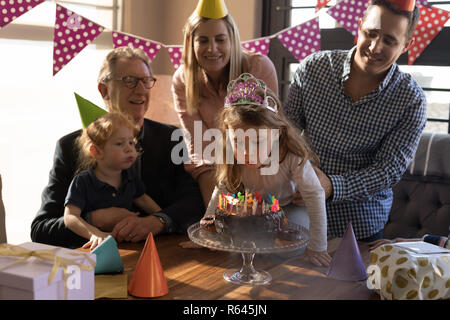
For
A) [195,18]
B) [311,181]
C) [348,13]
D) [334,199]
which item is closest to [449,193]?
[334,199]

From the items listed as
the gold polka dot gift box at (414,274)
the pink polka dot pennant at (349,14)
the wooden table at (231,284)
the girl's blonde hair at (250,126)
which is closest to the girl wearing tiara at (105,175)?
the wooden table at (231,284)

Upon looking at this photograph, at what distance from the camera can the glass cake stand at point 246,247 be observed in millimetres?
1236

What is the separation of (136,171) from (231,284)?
2.78 feet

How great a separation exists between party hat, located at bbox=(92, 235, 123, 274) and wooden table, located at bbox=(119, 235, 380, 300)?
0.05 metres

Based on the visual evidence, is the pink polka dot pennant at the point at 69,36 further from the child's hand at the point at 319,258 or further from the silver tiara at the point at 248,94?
the child's hand at the point at 319,258

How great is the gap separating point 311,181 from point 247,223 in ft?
1.27

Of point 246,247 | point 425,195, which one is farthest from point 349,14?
point 246,247

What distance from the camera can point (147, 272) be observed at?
1215mm

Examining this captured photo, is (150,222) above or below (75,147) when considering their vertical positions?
below

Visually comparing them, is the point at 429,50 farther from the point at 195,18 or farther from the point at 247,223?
the point at 247,223

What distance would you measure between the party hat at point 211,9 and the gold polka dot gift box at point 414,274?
47.5 inches

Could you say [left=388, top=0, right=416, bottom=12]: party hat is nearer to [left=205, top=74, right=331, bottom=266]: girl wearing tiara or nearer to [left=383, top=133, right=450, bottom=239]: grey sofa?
[left=205, top=74, right=331, bottom=266]: girl wearing tiara

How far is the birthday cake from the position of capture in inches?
50.9

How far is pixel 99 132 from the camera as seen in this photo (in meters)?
1.84
